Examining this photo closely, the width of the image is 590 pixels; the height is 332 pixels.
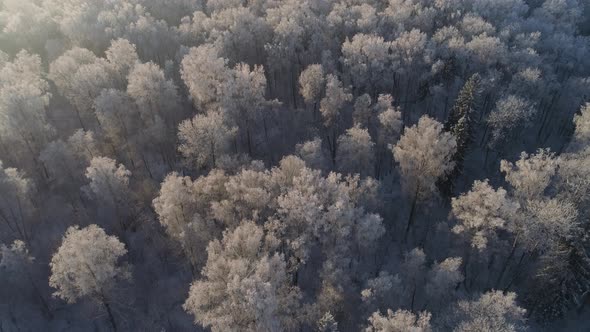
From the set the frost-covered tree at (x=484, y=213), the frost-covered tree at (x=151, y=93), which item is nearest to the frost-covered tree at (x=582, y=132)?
the frost-covered tree at (x=484, y=213)

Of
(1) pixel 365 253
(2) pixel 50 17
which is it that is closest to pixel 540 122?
(1) pixel 365 253

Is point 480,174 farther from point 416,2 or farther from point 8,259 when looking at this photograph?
point 8,259

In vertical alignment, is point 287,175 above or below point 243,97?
below

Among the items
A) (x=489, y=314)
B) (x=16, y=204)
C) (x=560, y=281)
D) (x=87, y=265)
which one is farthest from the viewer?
(x=16, y=204)

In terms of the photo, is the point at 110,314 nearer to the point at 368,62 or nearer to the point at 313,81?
the point at 313,81

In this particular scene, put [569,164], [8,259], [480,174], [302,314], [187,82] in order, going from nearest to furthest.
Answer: [302,314]
[8,259]
[569,164]
[187,82]
[480,174]

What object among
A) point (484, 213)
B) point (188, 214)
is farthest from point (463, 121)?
point (188, 214)

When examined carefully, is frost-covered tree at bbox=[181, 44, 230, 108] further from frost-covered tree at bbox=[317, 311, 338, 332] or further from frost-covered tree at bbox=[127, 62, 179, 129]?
frost-covered tree at bbox=[317, 311, 338, 332]
